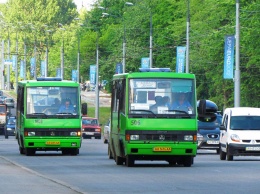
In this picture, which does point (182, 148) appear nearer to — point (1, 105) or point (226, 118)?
point (226, 118)

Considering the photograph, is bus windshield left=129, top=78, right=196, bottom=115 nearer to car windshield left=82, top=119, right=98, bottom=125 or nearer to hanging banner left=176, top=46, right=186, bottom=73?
hanging banner left=176, top=46, right=186, bottom=73

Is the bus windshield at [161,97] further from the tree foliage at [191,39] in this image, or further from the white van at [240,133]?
the tree foliage at [191,39]

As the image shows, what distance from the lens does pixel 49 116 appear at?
41.7 m

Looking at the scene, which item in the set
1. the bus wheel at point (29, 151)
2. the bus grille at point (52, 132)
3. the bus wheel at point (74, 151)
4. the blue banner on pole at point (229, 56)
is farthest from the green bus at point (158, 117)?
the blue banner on pole at point (229, 56)

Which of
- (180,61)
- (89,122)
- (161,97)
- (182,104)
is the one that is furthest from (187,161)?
(89,122)

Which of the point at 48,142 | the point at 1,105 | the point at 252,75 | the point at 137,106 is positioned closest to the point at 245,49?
the point at 252,75

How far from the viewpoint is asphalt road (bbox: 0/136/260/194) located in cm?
2234

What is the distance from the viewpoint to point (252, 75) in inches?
3351

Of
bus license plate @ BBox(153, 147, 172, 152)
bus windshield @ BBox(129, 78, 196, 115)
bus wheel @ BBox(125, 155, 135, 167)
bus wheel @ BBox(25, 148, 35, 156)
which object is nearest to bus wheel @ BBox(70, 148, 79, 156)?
bus wheel @ BBox(25, 148, 35, 156)

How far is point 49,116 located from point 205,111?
35.4ft

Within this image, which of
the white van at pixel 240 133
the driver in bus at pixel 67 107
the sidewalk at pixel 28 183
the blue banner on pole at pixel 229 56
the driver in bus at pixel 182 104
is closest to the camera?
the sidewalk at pixel 28 183

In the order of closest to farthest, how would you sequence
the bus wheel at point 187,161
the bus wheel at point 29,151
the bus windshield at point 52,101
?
1. the bus wheel at point 187,161
2. the bus windshield at point 52,101
3. the bus wheel at point 29,151

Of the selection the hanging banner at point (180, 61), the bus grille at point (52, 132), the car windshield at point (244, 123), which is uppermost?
the hanging banner at point (180, 61)

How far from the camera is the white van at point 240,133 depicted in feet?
126
